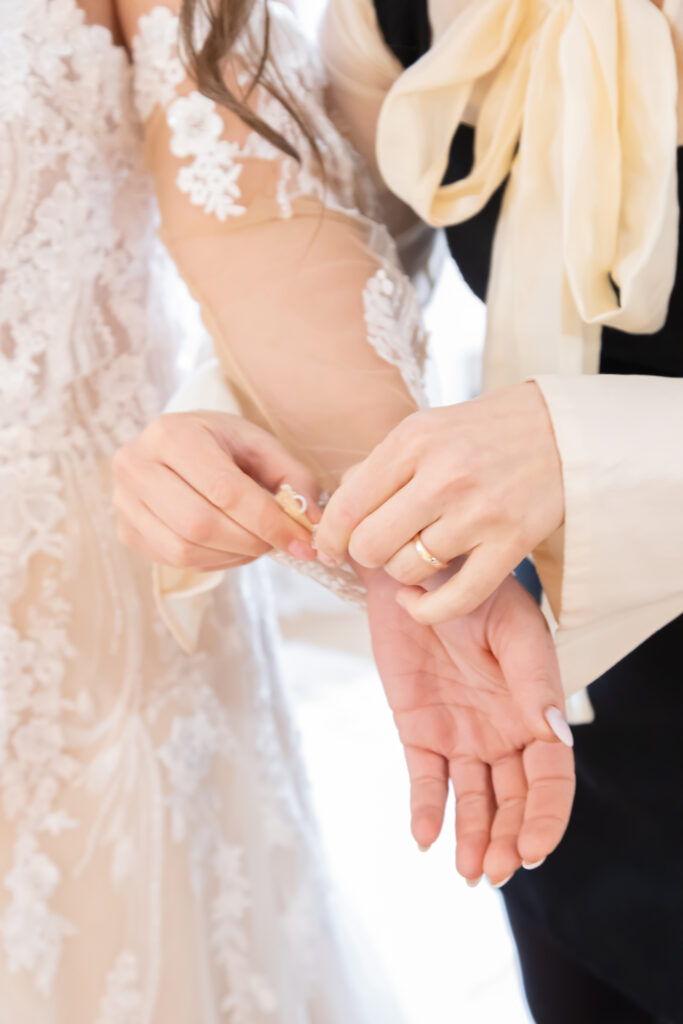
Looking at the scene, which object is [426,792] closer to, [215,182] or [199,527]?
[199,527]

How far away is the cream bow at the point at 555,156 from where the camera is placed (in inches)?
23.0

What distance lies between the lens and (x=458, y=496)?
485 millimetres

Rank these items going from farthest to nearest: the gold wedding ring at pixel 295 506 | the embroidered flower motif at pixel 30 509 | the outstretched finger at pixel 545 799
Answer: the embroidered flower motif at pixel 30 509, the gold wedding ring at pixel 295 506, the outstretched finger at pixel 545 799

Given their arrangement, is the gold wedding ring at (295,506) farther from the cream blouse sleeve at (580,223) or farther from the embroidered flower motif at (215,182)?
the embroidered flower motif at (215,182)

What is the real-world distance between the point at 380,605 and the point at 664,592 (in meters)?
0.21

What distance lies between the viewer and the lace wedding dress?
0.64 m

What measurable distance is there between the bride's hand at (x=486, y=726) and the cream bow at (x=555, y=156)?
0.72 ft

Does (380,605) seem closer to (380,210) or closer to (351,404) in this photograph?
(351,404)

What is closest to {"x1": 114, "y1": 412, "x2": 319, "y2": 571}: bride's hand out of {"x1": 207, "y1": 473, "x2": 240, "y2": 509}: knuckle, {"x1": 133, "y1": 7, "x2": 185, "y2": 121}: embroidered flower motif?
{"x1": 207, "y1": 473, "x2": 240, "y2": 509}: knuckle

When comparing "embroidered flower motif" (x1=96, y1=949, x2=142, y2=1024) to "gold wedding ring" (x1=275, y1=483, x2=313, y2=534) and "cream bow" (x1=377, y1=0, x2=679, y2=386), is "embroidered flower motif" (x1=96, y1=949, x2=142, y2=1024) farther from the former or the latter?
"cream bow" (x1=377, y1=0, x2=679, y2=386)

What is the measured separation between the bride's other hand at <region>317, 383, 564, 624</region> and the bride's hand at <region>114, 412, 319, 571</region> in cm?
6

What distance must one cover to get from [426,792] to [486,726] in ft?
0.20

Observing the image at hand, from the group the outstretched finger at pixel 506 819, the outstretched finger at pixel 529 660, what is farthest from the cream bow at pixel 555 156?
the outstretched finger at pixel 506 819

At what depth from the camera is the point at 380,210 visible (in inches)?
33.7
